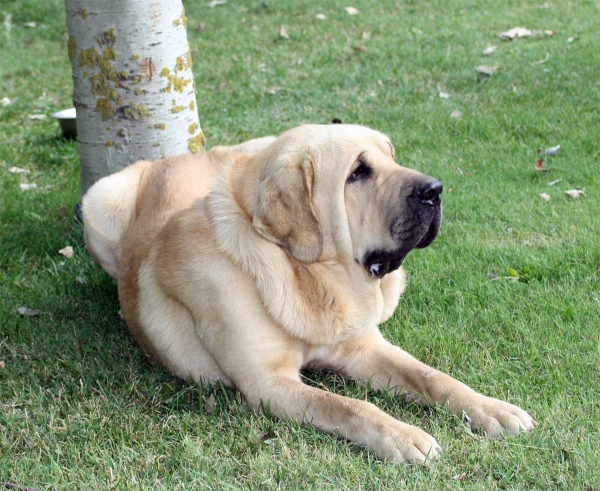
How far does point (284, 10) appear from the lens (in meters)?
10.8

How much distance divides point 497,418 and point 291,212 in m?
1.17

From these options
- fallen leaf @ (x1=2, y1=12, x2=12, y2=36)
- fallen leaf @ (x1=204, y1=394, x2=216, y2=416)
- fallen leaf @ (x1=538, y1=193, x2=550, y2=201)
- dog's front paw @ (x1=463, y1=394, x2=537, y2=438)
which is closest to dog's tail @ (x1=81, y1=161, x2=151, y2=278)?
fallen leaf @ (x1=204, y1=394, x2=216, y2=416)

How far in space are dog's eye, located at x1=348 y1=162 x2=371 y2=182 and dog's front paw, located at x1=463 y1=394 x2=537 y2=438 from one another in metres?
1.03

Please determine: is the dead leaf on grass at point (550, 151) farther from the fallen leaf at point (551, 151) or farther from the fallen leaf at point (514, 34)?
the fallen leaf at point (514, 34)

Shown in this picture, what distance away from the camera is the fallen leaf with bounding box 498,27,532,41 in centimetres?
879

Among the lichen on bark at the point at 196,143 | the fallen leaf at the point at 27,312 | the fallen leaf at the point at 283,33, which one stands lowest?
the fallen leaf at the point at 27,312

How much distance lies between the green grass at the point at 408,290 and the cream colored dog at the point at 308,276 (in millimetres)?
113

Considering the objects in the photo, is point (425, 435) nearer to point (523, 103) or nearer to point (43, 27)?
point (523, 103)

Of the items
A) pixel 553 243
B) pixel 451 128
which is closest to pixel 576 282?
pixel 553 243

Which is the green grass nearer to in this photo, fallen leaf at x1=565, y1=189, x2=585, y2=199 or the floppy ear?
fallen leaf at x1=565, y1=189, x2=585, y2=199

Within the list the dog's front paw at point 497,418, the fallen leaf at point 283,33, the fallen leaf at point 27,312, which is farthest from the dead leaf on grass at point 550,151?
the fallen leaf at point 283,33

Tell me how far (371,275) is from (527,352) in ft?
2.84

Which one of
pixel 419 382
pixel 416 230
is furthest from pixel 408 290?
pixel 416 230

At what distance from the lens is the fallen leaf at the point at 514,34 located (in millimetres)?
8789
